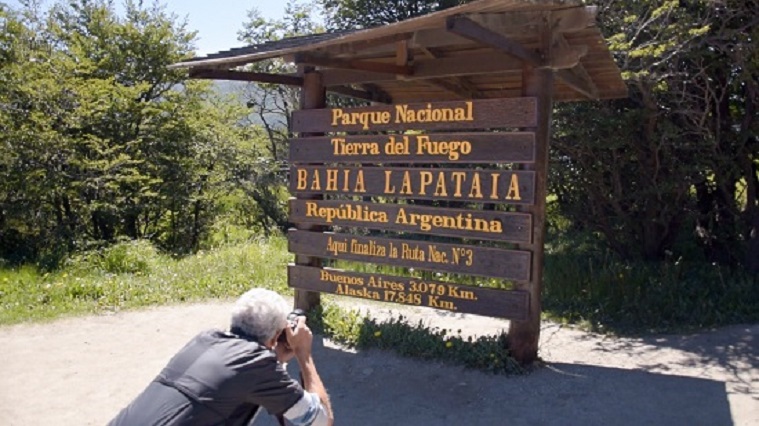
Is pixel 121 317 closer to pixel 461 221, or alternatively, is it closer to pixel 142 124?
pixel 461 221

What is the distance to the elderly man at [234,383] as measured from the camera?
2.65 metres

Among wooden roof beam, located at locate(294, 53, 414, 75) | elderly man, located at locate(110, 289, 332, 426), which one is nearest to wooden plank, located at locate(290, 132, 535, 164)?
wooden roof beam, located at locate(294, 53, 414, 75)

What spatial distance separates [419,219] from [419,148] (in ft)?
2.15

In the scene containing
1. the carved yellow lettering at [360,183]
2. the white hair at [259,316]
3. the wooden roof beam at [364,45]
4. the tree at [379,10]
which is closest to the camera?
the white hair at [259,316]

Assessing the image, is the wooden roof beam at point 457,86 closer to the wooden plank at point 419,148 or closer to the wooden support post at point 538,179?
the wooden plank at point 419,148

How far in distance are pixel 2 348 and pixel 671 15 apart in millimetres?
8443

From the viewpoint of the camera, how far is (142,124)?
15.3 metres

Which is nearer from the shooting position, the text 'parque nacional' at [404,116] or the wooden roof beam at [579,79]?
the text 'parque nacional' at [404,116]

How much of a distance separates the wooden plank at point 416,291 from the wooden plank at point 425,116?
144 cm

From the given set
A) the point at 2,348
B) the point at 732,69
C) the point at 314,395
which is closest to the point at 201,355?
the point at 314,395

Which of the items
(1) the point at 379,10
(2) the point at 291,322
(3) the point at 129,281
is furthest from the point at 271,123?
(2) the point at 291,322

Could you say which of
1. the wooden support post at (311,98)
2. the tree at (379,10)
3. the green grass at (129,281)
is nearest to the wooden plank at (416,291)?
the wooden support post at (311,98)

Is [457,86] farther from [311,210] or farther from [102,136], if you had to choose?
[102,136]

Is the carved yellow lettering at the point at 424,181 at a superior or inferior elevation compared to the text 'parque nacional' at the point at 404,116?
inferior
